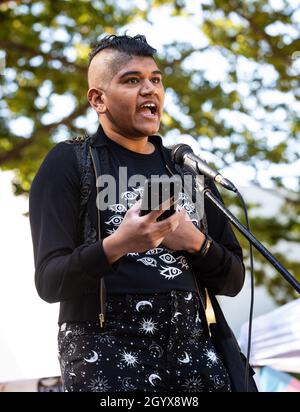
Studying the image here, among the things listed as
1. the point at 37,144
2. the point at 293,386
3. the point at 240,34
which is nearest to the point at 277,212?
the point at 240,34

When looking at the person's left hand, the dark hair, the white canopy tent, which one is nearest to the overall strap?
the person's left hand

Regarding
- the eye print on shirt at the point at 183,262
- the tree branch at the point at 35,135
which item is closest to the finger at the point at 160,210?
the eye print on shirt at the point at 183,262

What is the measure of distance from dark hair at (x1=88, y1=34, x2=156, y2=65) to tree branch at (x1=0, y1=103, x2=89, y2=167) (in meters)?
7.03

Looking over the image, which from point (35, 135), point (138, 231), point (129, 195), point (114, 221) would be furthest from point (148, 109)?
point (35, 135)

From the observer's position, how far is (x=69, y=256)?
7.73 ft

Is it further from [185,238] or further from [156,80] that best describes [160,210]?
[156,80]

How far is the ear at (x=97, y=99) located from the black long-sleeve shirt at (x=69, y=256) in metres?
0.11

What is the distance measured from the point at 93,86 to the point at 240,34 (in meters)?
7.79

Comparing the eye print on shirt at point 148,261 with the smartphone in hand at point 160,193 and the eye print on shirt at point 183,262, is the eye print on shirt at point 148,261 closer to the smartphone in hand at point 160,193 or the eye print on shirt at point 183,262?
the eye print on shirt at point 183,262

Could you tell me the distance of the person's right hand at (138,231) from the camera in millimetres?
2164

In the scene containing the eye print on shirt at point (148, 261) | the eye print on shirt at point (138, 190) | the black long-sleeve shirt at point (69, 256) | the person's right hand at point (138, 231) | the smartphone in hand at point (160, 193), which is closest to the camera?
the smartphone in hand at point (160, 193)

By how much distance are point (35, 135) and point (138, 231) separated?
25.7 feet

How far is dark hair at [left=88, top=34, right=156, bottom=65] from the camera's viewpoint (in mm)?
2748
